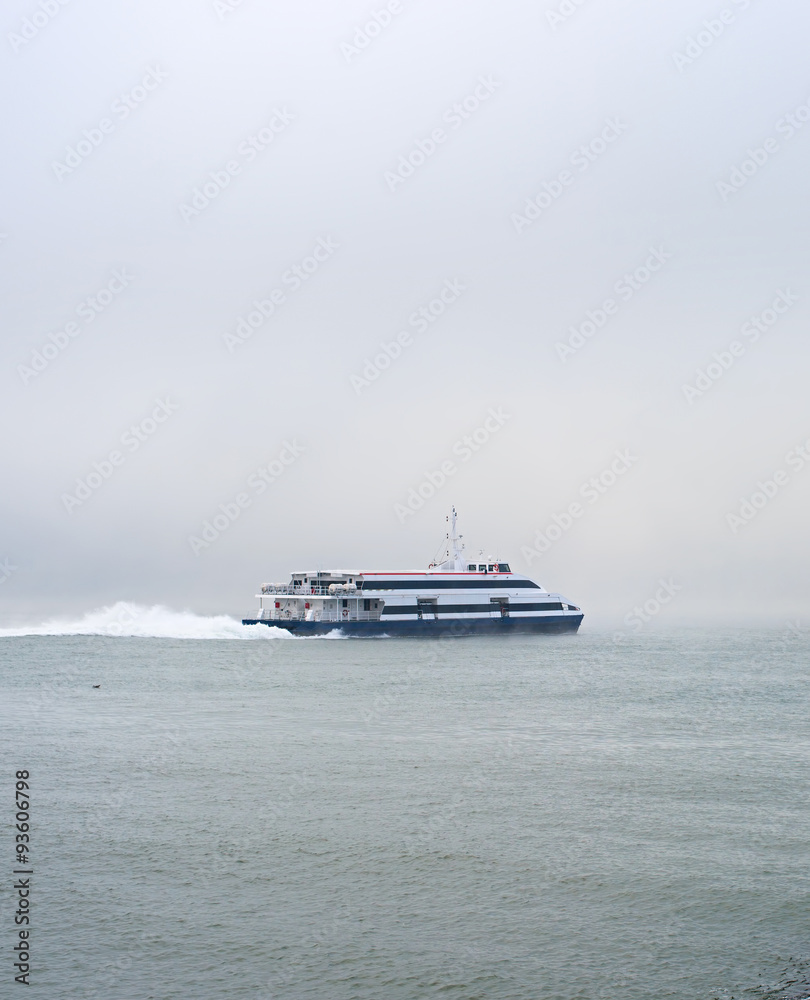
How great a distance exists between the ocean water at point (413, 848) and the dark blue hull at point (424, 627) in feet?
110

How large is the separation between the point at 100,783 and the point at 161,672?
92.7ft

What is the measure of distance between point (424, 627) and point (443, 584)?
12.5 ft

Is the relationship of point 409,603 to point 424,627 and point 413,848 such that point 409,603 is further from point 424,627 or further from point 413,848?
point 413,848

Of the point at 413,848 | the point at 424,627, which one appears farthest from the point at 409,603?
the point at 413,848

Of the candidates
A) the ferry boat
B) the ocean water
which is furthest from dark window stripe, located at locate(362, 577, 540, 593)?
the ocean water

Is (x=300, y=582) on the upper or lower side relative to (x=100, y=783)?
upper

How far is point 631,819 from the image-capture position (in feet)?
64.7

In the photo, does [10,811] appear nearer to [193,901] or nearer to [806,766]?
[193,901]

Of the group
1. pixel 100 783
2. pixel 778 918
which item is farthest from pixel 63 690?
pixel 778 918

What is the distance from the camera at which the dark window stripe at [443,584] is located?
73312mm

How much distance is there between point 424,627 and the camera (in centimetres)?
7306

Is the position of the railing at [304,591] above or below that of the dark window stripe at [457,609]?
above

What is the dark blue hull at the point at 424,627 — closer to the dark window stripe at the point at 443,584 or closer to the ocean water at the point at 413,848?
the dark window stripe at the point at 443,584

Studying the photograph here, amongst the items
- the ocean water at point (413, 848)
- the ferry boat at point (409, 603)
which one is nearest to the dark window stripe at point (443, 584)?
the ferry boat at point (409, 603)
